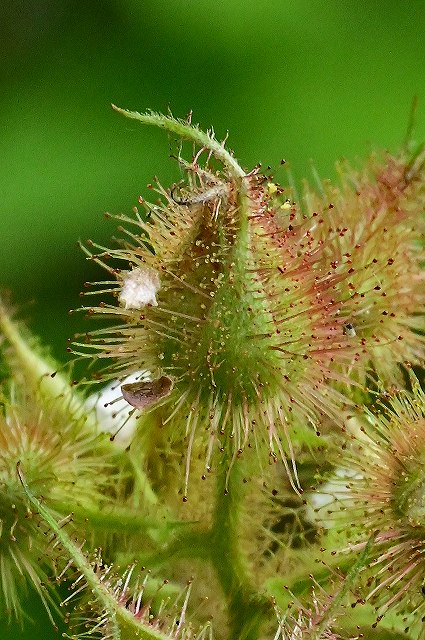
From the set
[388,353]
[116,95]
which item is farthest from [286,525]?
[116,95]

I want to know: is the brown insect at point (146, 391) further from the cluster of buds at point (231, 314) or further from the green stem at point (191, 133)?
the green stem at point (191, 133)

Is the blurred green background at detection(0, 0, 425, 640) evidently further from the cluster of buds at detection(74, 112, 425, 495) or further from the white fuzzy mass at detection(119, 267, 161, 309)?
the white fuzzy mass at detection(119, 267, 161, 309)

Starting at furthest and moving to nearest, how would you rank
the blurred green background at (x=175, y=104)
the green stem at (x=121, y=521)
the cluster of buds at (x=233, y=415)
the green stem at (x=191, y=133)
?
1. the blurred green background at (x=175, y=104)
2. the green stem at (x=121, y=521)
3. the cluster of buds at (x=233, y=415)
4. the green stem at (x=191, y=133)

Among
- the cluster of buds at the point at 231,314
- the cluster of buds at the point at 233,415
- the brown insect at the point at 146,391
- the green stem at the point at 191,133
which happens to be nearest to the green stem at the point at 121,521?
the cluster of buds at the point at 233,415

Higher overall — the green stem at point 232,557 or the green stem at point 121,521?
the green stem at point 121,521

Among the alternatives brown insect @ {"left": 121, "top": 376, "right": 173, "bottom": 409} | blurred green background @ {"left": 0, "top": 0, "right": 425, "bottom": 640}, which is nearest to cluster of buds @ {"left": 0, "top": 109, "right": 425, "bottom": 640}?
brown insect @ {"left": 121, "top": 376, "right": 173, "bottom": 409}

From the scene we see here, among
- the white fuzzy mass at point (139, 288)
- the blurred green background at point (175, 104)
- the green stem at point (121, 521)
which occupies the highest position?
the blurred green background at point (175, 104)

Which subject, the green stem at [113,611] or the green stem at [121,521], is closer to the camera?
the green stem at [113,611]

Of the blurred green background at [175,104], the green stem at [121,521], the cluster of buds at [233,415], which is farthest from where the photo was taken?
the blurred green background at [175,104]
